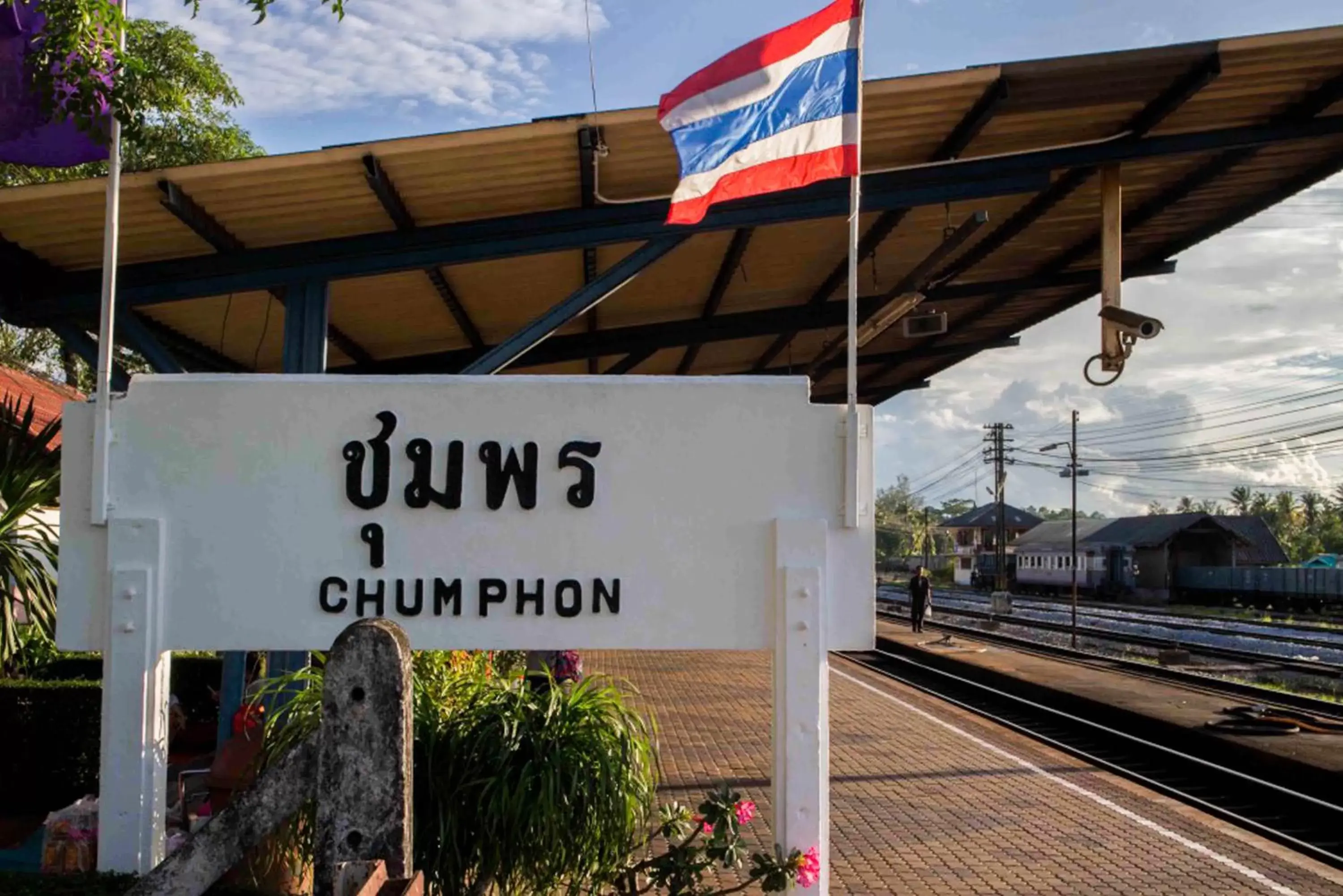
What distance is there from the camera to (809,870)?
201 inches

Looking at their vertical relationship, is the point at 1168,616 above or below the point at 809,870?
below

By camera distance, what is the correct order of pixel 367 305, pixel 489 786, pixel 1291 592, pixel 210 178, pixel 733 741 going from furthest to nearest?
pixel 1291 592 < pixel 733 741 < pixel 367 305 < pixel 210 178 < pixel 489 786

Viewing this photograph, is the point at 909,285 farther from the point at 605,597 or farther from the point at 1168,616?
the point at 1168,616

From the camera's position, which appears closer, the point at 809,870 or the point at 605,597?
the point at 809,870

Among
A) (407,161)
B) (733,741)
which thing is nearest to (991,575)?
(733,741)

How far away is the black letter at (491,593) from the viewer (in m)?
5.30

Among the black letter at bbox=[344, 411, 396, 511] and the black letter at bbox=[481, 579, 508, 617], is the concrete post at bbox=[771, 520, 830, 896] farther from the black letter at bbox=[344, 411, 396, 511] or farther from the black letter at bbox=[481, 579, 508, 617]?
the black letter at bbox=[344, 411, 396, 511]

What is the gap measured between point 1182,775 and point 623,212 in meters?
8.28

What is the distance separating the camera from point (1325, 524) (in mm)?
91438

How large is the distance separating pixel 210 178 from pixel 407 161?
1165 millimetres

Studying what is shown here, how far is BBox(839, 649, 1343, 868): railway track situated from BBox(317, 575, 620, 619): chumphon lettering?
6346mm

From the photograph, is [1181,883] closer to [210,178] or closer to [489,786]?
[489,786]

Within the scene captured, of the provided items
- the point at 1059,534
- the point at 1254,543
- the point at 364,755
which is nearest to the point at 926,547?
the point at 1059,534

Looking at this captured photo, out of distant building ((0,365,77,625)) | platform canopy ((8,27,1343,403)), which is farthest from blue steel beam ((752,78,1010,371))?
distant building ((0,365,77,625))
